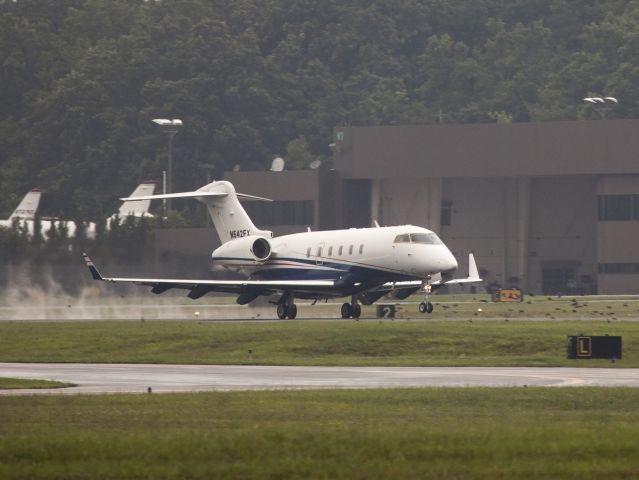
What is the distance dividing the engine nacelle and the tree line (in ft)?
269

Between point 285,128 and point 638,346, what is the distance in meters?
119

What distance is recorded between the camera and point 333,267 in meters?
61.8

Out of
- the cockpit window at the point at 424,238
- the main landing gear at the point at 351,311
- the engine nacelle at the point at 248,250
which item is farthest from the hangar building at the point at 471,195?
the main landing gear at the point at 351,311

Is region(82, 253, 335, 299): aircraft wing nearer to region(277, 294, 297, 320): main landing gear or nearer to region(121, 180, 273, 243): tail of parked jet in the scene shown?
region(277, 294, 297, 320): main landing gear

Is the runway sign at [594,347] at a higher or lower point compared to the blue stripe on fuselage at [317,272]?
lower

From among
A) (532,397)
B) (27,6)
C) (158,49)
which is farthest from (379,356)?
(27,6)

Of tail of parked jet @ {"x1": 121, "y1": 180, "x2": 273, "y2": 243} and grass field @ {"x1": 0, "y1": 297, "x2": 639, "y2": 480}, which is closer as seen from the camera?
grass field @ {"x1": 0, "y1": 297, "x2": 639, "y2": 480}

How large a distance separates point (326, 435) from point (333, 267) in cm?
3905

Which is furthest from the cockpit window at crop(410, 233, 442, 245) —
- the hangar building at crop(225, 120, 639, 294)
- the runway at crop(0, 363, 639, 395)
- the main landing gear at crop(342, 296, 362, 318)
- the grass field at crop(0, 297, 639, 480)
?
the hangar building at crop(225, 120, 639, 294)

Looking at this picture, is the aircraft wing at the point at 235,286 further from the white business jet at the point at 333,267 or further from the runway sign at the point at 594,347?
the runway sign at the point at 594,347

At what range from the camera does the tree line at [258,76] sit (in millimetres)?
154125

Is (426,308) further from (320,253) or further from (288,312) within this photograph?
(288,312)

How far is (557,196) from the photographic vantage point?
115 m

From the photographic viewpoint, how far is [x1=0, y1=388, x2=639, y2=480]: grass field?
20.0 m
